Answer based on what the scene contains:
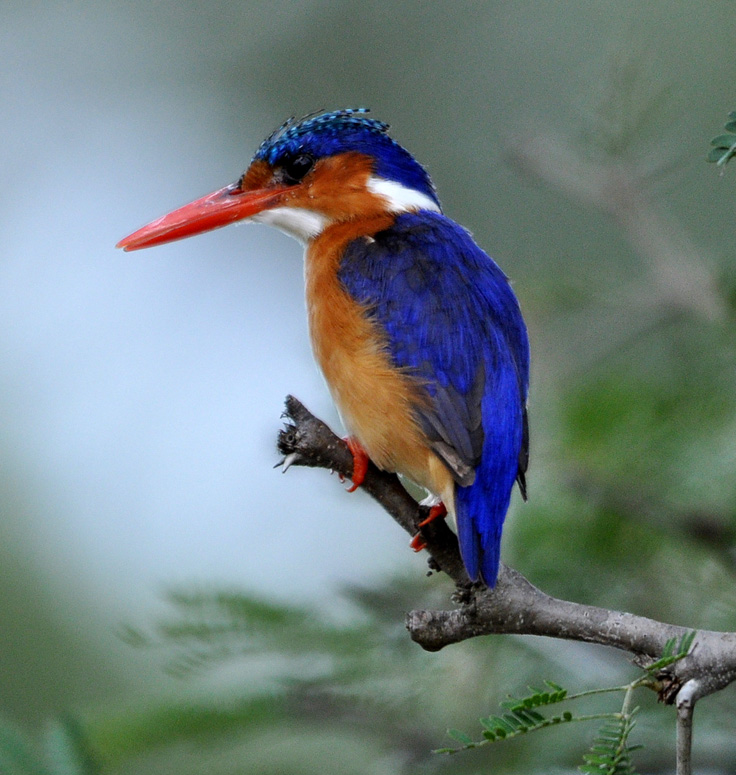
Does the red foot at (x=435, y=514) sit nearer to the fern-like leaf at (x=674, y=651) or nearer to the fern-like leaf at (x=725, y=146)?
the fern-like leaf at (x=674, y=651)

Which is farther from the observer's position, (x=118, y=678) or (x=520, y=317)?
(x=118, y=678)

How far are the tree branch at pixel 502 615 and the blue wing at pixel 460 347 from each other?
0.31ft

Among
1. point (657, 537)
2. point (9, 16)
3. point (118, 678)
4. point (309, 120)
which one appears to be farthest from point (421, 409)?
point (9, 16)

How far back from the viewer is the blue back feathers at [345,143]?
8.79 feet

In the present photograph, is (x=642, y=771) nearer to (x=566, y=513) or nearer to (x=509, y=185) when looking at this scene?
(x=566, y=513)

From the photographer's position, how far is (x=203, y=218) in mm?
2656

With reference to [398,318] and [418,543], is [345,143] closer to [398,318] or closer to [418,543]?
[398,318]

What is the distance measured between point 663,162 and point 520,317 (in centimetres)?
45

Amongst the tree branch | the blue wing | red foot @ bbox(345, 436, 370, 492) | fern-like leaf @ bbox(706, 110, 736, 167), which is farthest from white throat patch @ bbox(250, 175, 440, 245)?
fern-like leaf @ bbox(706, 110, 736, 167)

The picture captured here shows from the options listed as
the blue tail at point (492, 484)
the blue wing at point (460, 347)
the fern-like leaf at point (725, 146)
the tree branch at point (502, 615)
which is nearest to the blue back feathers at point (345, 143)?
the blue wing at point (460, 347)

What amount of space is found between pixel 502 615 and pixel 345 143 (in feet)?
4.87

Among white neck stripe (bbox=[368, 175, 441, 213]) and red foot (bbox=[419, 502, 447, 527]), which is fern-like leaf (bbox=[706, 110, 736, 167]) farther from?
white neck stripe (bbox=[368, 175, 441, 213])

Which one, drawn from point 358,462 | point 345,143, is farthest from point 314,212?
point 358,462

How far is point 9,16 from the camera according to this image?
7223mm
